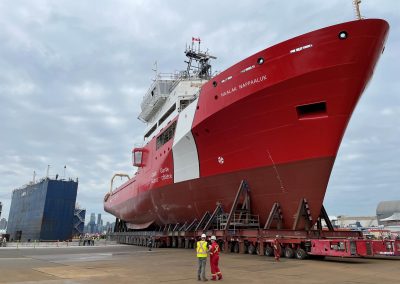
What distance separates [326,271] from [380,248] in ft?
16.0

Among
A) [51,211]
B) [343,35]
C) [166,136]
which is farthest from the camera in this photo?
[51,211]

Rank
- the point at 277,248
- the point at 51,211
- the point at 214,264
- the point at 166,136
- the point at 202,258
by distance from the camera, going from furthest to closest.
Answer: the point at 51,211 < the point at 166,136 < the point at 277,248 < the point at 214,264 < the point at 202,258

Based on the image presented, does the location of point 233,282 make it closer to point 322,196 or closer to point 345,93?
point 322,196

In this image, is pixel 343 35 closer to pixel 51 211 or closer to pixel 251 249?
pixel 251 249

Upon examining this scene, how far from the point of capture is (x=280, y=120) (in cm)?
1429

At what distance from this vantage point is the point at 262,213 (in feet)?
51.9

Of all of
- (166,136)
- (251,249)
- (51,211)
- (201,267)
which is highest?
(166,136)

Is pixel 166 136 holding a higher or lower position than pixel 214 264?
higher

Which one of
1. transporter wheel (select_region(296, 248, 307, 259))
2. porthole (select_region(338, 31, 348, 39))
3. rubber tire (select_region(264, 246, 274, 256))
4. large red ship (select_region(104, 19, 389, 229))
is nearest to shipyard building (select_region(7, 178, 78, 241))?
large red ship (select_region(104, 19, 389, 229))

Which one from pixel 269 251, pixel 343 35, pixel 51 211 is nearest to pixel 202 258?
pixel 269 251

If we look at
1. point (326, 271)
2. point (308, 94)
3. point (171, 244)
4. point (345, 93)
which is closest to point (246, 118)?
point (308, 94)

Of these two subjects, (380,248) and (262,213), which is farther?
(262,213)

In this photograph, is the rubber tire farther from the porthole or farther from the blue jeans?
the porthole

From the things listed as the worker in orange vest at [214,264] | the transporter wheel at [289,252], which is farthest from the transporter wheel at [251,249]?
the worker in orange vest at [214,264]
